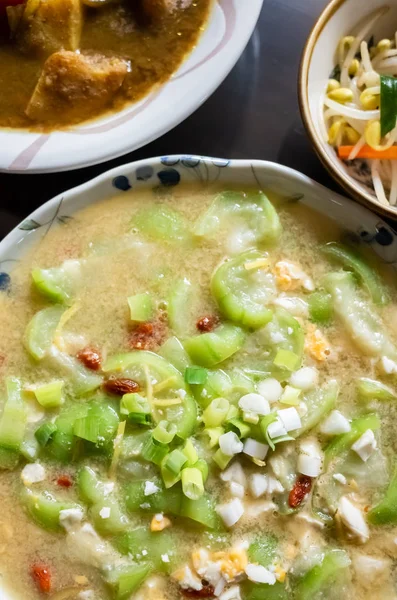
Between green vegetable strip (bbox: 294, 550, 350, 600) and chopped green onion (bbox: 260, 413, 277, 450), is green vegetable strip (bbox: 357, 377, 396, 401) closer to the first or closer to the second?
chopped green onion (bbox: 260, 413, 277, 450)

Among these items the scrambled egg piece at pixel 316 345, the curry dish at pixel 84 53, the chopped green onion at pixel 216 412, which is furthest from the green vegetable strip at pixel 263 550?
the curry dish at pixel 84 53

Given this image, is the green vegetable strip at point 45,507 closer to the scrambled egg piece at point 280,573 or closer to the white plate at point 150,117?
the scrambled egg piece at point 280,573

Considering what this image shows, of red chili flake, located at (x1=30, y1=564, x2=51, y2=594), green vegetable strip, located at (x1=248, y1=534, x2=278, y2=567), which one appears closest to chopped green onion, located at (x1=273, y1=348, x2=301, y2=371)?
green vegetable strip, located at (x1=248, y1=534, x2=278, y2=567)

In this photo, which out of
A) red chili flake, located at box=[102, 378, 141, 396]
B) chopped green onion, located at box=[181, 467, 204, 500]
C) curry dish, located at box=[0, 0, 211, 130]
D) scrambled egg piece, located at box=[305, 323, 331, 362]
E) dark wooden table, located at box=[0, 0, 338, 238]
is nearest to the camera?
chopped green onion, located at box=[181, 467, 204, 500]

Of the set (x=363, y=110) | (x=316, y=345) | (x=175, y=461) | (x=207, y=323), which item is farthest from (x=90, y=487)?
(x=363, y=110)

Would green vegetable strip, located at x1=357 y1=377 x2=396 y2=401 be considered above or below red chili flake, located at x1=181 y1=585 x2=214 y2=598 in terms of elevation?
above

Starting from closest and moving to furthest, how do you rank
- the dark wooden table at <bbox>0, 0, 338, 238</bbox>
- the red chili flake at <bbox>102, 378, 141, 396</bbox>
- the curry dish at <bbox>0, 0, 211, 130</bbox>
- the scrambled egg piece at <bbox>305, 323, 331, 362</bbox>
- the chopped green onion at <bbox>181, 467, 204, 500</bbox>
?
the chopped green onion at <bbox>181, 467, 204, 500</bbox>
the red chili flake at <bbox>102, 378, 141, 396</bbox>
the scrambled egg piece at <bbox>305, 323, 331, 362</bbox>
the curry dish at <bbox>0, 0, 211, 130</bbox>
the dark wooden table at <bbox>0, 0, 338, 238</bbox>
